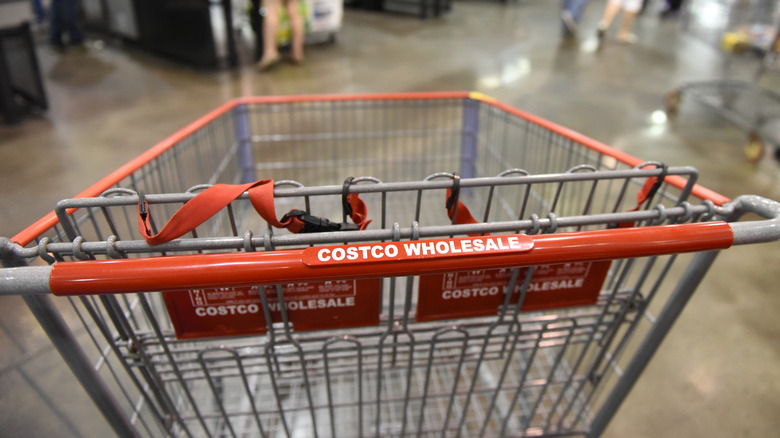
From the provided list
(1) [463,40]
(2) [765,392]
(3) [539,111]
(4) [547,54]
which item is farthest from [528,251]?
(1) [463,40]

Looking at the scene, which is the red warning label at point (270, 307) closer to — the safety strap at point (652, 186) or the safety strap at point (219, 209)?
the safety strap at point (219, 209)

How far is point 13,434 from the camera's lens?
1.54 m

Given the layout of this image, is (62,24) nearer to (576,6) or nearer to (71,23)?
(71,23)

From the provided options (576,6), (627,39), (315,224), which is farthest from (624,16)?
(315,224)

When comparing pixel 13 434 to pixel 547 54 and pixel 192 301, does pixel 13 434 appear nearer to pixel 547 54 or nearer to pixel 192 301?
pixel 192 301

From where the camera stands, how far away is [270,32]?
6332 mm

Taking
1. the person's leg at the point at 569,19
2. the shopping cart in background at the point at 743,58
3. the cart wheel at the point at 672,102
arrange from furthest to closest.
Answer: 1. the person's leg at the point at 569,19
2. the cart wheel at the point at 672,102
3. the shopping cart in background at the point at 743,58

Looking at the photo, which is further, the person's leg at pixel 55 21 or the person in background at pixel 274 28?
the person's leg at pixel 55 21

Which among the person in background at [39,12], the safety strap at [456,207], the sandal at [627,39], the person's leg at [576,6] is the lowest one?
the sandal at [627,39]

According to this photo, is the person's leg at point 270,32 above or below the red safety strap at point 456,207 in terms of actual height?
below

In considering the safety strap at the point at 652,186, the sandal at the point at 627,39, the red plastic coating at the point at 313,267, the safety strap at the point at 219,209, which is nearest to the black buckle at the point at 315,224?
the safety strap at the point at 219,209

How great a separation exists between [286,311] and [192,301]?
8.8 inches

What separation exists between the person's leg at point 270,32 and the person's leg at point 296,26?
165 mm

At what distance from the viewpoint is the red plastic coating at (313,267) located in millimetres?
869
